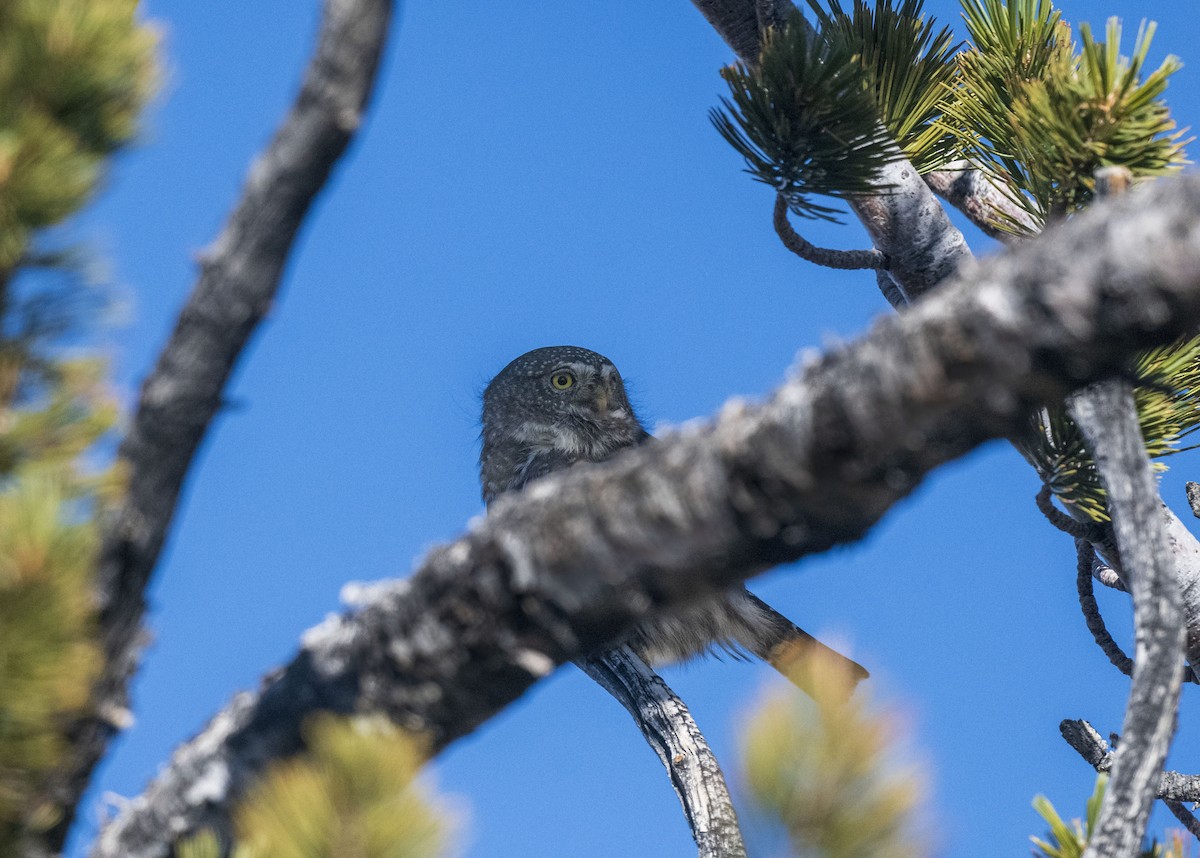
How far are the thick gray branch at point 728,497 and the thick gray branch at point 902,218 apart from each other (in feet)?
6.96

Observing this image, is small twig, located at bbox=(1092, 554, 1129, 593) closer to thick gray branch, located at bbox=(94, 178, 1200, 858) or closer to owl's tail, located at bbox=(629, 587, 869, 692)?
owl's tail, located at bbox=(629, 587, 869, 692)

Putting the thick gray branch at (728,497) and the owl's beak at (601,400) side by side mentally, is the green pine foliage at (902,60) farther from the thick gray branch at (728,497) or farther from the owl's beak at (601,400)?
the owl's beak at (601,400)

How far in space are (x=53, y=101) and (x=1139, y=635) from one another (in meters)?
1.79

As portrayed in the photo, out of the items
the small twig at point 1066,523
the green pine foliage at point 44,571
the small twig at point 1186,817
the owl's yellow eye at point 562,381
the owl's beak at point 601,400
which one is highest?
the owl's yellow eye at point 562,381

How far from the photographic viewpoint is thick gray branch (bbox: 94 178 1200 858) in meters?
1.34

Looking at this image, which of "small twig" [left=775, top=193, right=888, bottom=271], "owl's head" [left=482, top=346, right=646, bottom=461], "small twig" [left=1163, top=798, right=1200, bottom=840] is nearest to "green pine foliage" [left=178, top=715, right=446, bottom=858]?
"small twig" [left=775, top=193, right=888, bottom=271]

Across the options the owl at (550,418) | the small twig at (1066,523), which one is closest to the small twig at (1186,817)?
the small twig at (1066,523)

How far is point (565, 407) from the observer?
287 inches

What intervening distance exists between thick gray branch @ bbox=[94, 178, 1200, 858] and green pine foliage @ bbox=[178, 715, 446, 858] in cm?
27

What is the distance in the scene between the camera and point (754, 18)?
3645mm

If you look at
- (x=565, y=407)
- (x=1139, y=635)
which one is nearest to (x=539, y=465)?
(x=565, y=407)

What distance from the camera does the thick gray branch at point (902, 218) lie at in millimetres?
3465

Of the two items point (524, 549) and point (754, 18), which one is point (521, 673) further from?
point (754, 18)

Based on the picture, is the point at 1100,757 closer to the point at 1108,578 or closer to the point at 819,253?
the point at 1108,578
